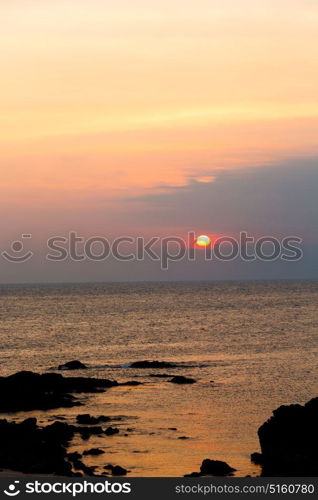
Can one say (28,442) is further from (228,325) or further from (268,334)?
(228,325)

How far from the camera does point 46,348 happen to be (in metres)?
95.1

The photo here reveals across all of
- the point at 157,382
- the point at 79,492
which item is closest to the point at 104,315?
the point at 157,382

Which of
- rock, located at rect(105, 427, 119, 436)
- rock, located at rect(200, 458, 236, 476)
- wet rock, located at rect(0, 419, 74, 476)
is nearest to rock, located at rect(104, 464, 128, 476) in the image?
wet rock, located at rect(0, 419, 74, 476)

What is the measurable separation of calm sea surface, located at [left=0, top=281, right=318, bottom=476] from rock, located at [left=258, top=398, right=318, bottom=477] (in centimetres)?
109

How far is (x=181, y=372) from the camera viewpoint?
7019 centimetres

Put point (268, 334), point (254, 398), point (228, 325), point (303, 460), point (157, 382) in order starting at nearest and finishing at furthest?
point (303, 460) → point (254, 398) → point (157, 382) → point (268, 334) → point (228, 325)

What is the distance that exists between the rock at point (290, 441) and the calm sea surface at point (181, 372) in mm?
1086

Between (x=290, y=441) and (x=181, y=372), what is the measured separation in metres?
33.8

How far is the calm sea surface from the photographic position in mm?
39812

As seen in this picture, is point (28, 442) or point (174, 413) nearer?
point (28, 442)

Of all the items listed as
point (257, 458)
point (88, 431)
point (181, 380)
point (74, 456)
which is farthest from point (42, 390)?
point (257, 458)

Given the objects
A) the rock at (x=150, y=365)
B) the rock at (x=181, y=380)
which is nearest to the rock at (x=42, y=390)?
the rock at (x=181, y=380)

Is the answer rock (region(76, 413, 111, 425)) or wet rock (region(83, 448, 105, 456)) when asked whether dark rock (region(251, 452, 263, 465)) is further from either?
rock (region(76, 413, 111, 425))

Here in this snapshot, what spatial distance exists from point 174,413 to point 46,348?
157ft
